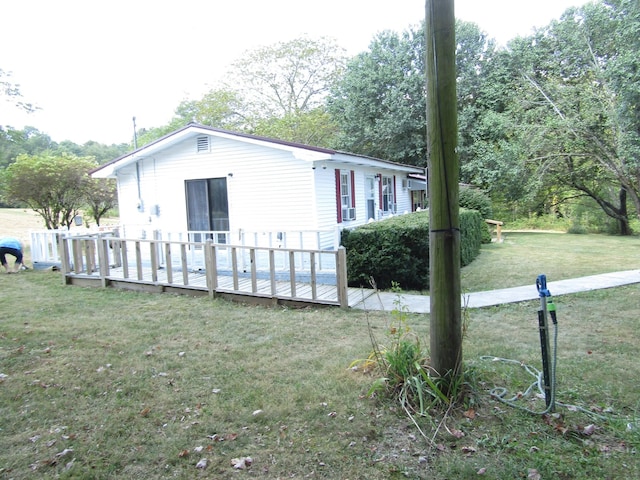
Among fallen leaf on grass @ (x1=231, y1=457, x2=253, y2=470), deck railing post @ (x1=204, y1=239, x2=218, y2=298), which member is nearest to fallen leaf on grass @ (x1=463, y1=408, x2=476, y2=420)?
fallen leaf on grass @ (x1=231, y1=457, x2=253, y2=470)

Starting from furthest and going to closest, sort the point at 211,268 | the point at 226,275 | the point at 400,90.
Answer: the point at 400,90, the point at 226,275, the point at 211,268

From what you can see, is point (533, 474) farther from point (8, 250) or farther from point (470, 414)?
point (8, 250)

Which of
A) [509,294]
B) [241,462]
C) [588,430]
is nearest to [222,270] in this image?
[509,294]

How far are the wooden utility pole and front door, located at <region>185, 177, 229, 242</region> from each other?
843 cm

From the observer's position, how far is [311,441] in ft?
9.84

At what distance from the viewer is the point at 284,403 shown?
356 centimetres

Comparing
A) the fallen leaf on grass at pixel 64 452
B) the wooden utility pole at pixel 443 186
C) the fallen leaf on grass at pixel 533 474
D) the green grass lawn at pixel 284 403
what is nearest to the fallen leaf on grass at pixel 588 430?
the green grass lawn at pixel 284 403

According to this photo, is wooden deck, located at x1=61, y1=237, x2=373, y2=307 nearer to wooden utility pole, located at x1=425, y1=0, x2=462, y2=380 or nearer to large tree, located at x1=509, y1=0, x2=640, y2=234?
wooden utility pole, located at x1=425, y1=0, x2=462, y2=380

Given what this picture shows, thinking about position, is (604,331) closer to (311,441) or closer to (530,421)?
(530,421)

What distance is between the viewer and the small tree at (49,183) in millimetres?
16328

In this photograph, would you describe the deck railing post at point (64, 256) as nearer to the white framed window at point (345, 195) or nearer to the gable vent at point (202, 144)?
the gable vent at point (202, 144)

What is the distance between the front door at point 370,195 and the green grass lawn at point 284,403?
7.89 metres

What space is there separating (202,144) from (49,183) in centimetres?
930

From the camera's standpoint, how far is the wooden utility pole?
10.3 feet
